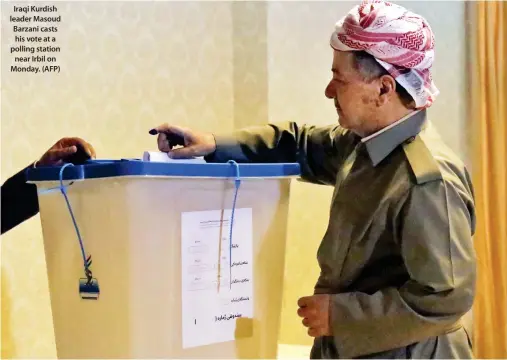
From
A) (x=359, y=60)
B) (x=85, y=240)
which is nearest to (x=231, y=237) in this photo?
(x=85, y=240)

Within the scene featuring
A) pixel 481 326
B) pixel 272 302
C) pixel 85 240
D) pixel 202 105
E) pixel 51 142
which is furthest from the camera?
pixel 202 105

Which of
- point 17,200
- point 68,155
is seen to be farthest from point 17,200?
point 68,155

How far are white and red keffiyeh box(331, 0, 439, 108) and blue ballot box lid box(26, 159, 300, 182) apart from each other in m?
0.26

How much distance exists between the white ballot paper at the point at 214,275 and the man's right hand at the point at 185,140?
0.58 feet

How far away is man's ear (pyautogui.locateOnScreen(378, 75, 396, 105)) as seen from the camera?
104cm

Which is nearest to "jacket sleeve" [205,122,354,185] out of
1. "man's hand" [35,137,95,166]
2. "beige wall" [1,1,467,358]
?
"man's hand" [35,137,95,166]

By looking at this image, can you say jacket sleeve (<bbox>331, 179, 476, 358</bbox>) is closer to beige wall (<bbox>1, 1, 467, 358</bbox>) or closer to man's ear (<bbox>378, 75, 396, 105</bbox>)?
man's ear (<bbox>378, 75, 396, 105</bbox>)

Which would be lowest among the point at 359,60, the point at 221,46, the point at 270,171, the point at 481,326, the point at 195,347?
the point at 481,326

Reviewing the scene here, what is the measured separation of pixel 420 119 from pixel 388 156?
0.09 metres

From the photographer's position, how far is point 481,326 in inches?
87.0

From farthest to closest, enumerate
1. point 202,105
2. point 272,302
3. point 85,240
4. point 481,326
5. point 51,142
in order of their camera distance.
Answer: point 202,105 → point 481,326 → point 51,142 → point 272,302 → point 85,240

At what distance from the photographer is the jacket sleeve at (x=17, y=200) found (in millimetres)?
1483

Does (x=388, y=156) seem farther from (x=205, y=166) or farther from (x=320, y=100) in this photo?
(x=320, y=100)

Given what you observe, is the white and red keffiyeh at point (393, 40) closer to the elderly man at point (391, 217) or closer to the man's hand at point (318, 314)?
the elderly man at point (391, 217)
